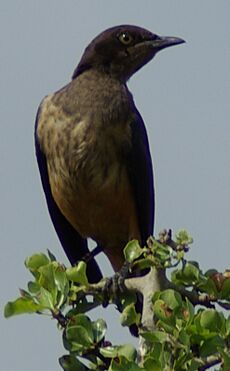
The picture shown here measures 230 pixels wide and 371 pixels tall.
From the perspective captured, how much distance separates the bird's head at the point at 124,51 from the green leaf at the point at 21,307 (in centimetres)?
428

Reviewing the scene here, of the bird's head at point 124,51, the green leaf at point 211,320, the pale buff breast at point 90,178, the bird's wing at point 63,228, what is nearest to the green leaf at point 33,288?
the green leaf at point 211,320


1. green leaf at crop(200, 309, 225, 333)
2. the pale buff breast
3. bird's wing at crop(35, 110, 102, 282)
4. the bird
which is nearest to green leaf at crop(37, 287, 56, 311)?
green leaf at crop(200, 309, 225, 333)

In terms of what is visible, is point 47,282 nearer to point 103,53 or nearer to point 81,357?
point 81,357

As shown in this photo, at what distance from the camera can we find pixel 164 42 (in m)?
8.73

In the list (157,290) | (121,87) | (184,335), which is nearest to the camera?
(184,335)

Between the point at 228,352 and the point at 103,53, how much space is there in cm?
496

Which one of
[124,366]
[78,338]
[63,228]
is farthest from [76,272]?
[63,228]

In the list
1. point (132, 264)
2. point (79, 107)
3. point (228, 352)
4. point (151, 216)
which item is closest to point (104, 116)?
point (79, 107)

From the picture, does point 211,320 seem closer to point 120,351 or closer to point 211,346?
point 211,346

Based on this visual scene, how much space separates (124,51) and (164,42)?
1.15ft

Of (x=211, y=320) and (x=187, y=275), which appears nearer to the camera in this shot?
(x=211, y=320)

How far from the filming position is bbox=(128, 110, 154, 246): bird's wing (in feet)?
26.3

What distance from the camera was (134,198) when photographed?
8078mm

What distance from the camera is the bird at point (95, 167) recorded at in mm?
7855
